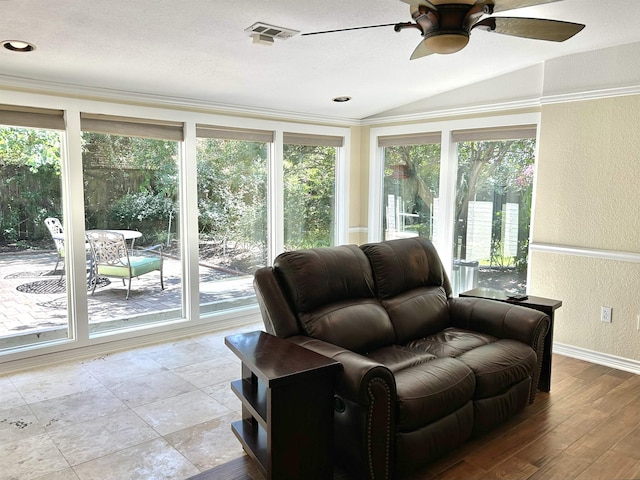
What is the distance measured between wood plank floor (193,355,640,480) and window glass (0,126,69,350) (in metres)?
2.22

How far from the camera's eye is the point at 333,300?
2.84m

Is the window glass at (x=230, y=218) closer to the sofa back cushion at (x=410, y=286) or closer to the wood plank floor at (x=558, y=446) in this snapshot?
the sofa back cushion at (x=410, y=286)

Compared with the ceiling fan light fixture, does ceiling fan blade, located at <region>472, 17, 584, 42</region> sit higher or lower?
higher

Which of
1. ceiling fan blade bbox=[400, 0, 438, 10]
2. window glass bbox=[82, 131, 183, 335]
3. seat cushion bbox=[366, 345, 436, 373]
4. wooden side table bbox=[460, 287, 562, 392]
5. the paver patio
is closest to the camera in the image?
ceiling fan blade bbox=[400, 0, 438, 10]

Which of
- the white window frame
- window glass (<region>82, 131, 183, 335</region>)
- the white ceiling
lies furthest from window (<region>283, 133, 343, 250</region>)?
window glass (<region>82, 131, 183, 335</region>)

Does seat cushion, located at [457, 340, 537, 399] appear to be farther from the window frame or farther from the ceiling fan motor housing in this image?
the window frame

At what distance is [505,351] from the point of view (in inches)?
112

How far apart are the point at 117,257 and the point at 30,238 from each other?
2.18 feet

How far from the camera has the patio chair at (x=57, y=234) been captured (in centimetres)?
372

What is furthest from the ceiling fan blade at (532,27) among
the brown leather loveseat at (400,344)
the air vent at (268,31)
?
the brown leather loveseat at (400,344)

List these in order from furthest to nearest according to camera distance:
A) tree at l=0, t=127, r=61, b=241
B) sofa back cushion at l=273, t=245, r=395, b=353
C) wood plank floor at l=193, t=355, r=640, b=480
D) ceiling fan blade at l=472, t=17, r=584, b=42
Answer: tree at l=0, t=127, r=61, b=241 → sofa back cushion at l=273, t=245, r=395, b=353 → wood plank floor at l=193, t=355, r=640, b=480 → ceiling fan blade at l=472, t=17, r=584, b=42

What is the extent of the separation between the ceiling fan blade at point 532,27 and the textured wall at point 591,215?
171 cm

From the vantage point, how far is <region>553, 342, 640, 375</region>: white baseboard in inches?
144

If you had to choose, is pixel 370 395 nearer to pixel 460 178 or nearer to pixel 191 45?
pixel 191 45
